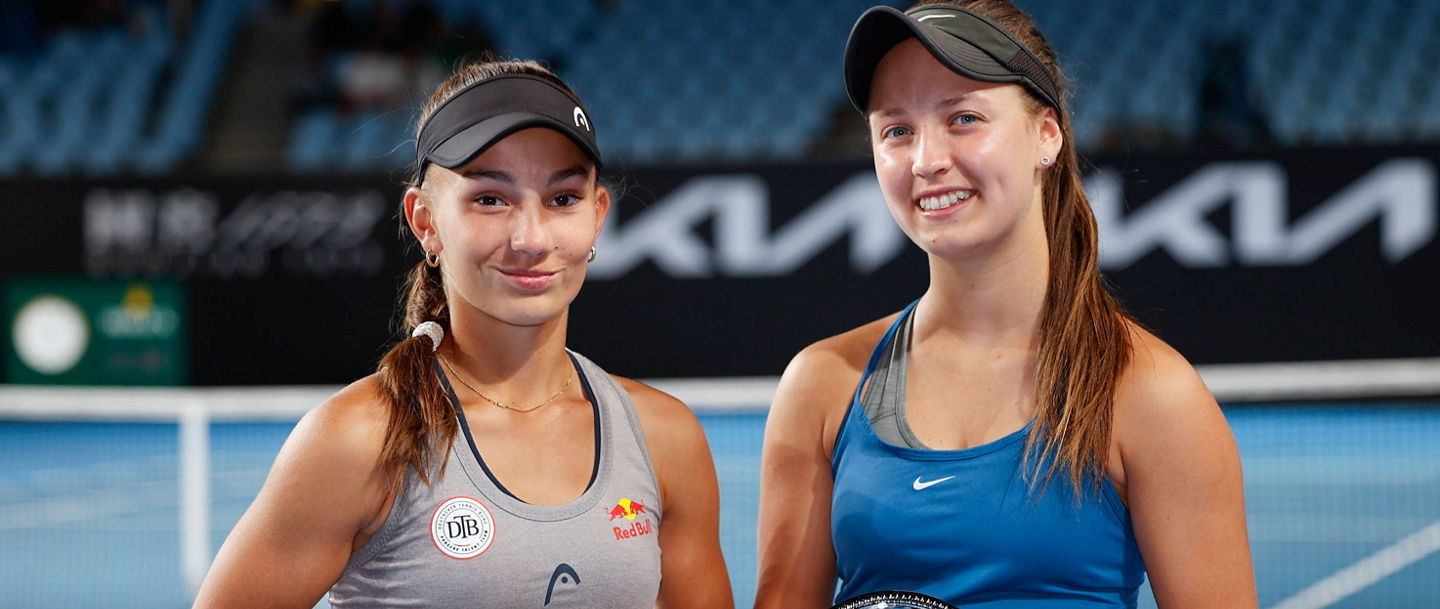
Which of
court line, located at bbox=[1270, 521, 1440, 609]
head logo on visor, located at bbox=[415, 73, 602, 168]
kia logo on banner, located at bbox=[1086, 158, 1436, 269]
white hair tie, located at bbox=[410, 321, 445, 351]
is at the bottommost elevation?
court line, located at bbox=[1270, 521, 1440, 609]

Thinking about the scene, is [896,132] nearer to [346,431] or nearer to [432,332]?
[432,332]

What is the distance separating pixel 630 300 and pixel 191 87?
5.20 m

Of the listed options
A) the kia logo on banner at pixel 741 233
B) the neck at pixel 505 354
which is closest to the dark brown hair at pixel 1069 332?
the neck at pixel 505 354

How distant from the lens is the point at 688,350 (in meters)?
9.38

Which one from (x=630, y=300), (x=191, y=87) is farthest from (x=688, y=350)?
(x=191, y=87)

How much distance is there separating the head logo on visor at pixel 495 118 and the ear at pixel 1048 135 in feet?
2.17

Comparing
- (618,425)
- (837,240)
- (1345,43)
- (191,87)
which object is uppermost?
(191,87)

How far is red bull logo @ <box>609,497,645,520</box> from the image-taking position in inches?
75.0

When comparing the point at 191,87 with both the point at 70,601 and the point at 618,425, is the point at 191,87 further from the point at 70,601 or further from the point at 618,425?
the point at 618,425

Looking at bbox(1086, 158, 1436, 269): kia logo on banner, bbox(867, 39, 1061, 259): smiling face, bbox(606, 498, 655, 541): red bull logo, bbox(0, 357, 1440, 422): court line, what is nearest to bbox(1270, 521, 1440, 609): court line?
bbox(0, 357, 1440, 422): court line

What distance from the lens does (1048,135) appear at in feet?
6.56

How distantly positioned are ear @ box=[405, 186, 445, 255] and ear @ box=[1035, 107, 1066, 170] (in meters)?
0.91

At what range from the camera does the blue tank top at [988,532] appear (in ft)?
6.15

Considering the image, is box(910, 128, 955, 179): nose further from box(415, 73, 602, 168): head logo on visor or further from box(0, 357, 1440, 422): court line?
box(0, 357, 1440, 422): court line
